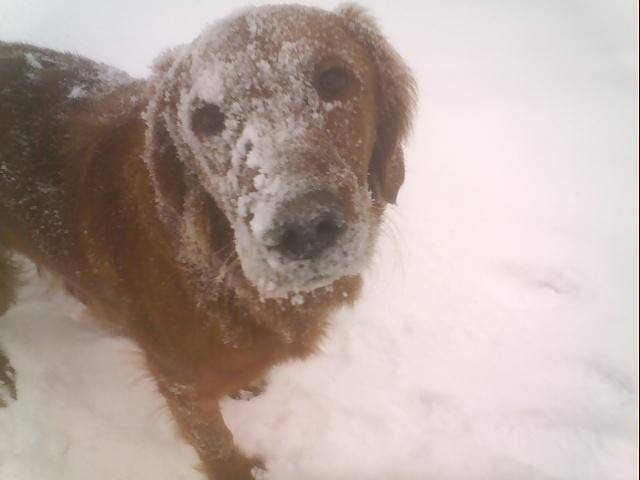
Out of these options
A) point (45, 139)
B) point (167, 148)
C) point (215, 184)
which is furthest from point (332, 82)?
point (45, 139)

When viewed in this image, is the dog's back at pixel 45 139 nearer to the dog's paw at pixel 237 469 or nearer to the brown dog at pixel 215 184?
the brown dog at pixel 215 184

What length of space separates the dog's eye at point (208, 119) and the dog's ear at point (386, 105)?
0.60 m

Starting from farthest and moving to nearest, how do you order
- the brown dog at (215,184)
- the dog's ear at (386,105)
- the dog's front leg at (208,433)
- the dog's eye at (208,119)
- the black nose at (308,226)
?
1. the dog's front leg at (208,433)
2. the dog's ear at (386,105)
3. the dog's eye at (208,119)
4. the brown dog at (215,184)
5. the black nose at (308,226)

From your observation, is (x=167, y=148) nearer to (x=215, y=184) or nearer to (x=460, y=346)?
(x=215, y=184)

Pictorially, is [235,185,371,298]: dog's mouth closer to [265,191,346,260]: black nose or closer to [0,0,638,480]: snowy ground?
[265,191,346,260]: black nose

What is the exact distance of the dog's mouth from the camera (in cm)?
118

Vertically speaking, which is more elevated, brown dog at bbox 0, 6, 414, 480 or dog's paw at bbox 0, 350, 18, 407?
brown dog at bbox 0, 6, 414, 480

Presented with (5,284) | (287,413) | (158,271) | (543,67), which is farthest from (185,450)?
(543,67)

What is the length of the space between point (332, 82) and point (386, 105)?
0.33 m

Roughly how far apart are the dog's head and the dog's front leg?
2.29 ft

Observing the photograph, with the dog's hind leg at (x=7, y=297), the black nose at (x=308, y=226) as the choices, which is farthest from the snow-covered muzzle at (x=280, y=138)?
the dog's hind leg at (x=7, y=297)

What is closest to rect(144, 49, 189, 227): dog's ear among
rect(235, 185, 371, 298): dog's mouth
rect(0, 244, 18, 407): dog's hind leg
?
rect(235, 185, 371, 298): dog's mouth

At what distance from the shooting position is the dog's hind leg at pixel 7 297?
264cm

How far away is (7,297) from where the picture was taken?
280cm
